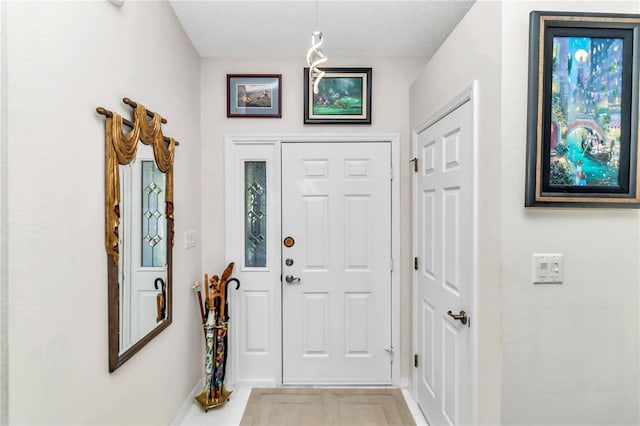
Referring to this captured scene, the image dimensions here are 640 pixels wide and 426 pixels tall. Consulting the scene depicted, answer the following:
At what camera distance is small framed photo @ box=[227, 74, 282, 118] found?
277 cm

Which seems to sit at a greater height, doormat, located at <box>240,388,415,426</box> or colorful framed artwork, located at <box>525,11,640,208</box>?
colorful framed artwork, located at <box>525,11,640,208</box>

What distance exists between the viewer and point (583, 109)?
141cm

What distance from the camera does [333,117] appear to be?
276 centimetres

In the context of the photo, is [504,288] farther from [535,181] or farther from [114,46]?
[114,46]

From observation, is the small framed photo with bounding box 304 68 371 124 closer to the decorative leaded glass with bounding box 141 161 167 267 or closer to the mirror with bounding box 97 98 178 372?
the mirror with bounding box 97 98 178 372

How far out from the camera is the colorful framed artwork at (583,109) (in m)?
1.41

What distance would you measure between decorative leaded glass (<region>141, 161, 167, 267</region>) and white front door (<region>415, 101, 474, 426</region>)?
1587mm

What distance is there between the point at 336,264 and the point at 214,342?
106 centimetres

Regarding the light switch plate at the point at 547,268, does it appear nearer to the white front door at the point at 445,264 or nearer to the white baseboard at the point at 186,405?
the white front door at the point at 445,264

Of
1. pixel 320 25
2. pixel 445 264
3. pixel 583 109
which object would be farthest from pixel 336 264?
pixel 583 109

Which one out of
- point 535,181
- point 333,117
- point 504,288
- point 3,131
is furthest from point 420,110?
point 3,131

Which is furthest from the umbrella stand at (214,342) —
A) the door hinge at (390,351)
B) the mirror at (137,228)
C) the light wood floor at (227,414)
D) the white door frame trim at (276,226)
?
the door hinge at (390,351)

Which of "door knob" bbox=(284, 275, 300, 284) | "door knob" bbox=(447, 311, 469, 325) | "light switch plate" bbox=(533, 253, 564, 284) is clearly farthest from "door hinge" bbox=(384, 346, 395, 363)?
"light switch plate" bbox=(533, 253, 564, 284)

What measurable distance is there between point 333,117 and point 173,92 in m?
1.16
